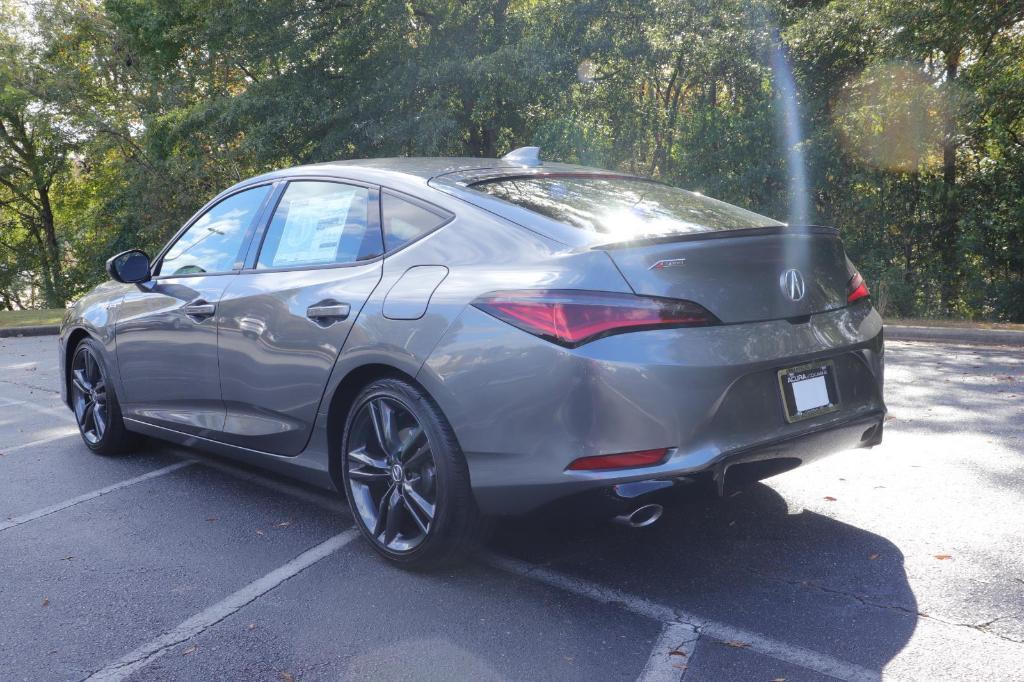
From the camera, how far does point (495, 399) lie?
3250 mm

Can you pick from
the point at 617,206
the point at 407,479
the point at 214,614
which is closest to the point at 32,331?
the point at 214,614

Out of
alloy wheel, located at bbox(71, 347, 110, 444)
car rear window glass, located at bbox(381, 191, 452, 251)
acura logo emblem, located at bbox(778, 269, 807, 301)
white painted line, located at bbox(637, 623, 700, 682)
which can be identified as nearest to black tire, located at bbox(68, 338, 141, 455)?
alloy wheel, located at bbox(71, 347, 110, 444)

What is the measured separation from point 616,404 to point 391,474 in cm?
113

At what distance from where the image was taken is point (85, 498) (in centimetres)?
506

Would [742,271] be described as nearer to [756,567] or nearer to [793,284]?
[793,284]

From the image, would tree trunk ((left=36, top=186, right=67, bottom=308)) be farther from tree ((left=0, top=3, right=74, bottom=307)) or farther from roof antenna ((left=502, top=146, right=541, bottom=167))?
roof antenna ((left=502, top=146, right=541, bottom=167))

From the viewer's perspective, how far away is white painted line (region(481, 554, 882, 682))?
283 cm

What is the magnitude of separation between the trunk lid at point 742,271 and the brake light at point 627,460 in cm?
53

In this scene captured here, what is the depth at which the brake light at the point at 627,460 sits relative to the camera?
3098 millimetres

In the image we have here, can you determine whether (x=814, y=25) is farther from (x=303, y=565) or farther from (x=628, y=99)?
(x=303, y=565)

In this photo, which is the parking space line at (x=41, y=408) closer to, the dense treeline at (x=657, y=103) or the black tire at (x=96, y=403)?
the black tire at (x=96, y=403)

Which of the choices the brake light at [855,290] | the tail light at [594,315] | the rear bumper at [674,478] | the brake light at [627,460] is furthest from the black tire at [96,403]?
the brake light at [855,290]

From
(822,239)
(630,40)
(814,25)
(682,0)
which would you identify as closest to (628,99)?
(630,40)

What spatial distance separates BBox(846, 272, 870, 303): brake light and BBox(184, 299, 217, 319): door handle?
9.70ft
